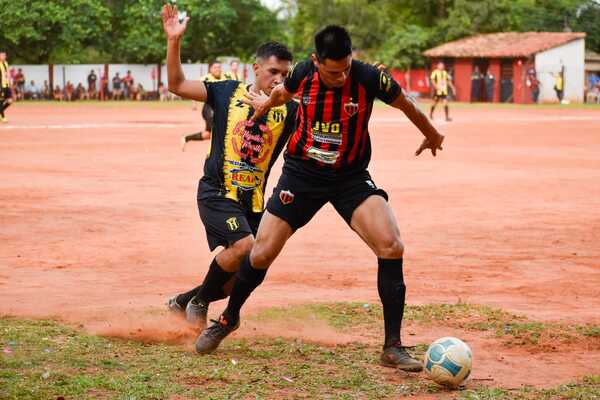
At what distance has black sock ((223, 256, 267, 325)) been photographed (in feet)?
22.4

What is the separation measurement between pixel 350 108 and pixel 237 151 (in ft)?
3.60

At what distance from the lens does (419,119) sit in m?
6.72

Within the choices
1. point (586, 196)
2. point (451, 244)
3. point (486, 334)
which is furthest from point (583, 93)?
point (486, 334)

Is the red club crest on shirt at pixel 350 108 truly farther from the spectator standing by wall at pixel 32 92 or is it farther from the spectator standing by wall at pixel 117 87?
the spectator standing by wall at pixel 117 87

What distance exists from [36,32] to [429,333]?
5946cm

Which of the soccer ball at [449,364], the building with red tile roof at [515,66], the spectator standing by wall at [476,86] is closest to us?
the soccer ball at [449,364]

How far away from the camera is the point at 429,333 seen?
24.6 ft

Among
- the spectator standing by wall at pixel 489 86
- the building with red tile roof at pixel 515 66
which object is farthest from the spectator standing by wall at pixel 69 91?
the spectator standing by wall at pixel 489 86

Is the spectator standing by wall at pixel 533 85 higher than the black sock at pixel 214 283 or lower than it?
lower

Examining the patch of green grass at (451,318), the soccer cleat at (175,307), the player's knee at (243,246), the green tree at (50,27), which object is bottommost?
the patch of green grass at (451,318)

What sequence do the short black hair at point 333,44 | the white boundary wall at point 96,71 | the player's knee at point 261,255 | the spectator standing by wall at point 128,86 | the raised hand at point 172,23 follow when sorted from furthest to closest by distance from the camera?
the spectator standing by wall at point 128,86
the white boundary wall at point 96,71
the raised hand at point 172,23
the player's knee at point 261,255
the short black hair at point 333,44

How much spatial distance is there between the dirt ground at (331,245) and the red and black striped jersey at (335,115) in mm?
1350

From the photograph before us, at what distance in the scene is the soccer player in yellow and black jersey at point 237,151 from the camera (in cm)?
720

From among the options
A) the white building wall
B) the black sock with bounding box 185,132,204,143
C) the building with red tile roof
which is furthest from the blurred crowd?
the black sock with bounding box 185,132,204,143
